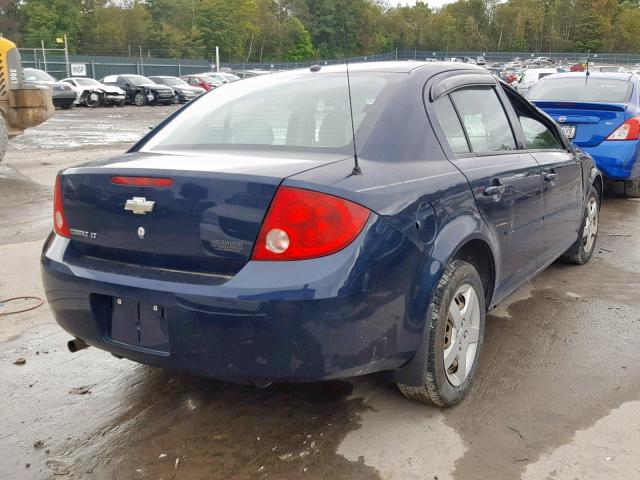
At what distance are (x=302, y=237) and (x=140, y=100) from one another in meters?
30.7

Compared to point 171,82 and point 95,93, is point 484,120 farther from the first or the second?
point 171,82

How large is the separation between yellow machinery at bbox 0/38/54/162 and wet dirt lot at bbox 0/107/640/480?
23.6 feet

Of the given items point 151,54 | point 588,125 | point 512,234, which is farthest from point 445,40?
point 512,234

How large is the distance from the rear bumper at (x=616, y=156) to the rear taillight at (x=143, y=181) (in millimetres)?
6277

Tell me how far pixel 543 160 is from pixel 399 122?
1539mm

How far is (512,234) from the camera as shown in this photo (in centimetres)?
351

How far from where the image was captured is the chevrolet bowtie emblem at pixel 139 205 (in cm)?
257

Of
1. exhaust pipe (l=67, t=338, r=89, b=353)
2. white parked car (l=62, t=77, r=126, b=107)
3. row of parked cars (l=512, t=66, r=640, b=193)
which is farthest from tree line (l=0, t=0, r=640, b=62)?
exhaust pipe (l=67, t=338, r=89, b=353)

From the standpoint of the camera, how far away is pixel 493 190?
10.7ft

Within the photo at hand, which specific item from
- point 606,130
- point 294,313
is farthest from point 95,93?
point 294,313

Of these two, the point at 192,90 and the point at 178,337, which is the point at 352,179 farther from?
the point at 192,90

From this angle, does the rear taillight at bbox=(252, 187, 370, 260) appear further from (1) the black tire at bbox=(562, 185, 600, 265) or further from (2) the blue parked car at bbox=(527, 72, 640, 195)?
(2) the blue parked car at bbox=(527, 72, 640, 195)

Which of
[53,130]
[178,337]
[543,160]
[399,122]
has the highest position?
[399,122]

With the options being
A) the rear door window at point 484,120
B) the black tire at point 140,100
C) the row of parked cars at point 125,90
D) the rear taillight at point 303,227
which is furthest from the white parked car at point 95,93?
the rear taillight at point 303,227
